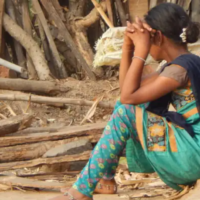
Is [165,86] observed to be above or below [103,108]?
above

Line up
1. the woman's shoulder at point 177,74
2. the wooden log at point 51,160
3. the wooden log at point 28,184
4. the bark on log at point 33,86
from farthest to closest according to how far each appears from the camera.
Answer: the bark on log at point 33,86, the wooden log at point 51,160, the wooden log at point 28,184, the woman's shoulder at point 177,74

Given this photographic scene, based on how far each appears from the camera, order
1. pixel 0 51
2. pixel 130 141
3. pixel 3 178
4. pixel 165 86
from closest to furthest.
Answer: pixel 165 86 → pixel 130 141 → pixel 3 178 → pixel 0 51

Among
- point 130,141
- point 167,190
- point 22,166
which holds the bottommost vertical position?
point 22,166

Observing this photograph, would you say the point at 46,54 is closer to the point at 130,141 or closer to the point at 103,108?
the point at 103,108

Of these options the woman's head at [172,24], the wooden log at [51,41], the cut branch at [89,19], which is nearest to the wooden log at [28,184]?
the woman's head at [172,24]

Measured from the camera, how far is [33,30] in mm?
7289

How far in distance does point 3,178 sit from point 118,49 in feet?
10.2

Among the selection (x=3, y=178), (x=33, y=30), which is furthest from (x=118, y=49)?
Answer: (x=3, y=178)

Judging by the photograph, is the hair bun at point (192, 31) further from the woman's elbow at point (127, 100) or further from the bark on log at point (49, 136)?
the bark on log at point (49, 136)

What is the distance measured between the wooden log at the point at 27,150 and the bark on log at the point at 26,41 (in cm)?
281

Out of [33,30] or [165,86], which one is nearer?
[165,86]

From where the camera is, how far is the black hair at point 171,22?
2342mm

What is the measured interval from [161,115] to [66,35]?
4.60 meters

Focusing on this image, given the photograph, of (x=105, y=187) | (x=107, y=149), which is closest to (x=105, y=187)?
(x=105, y=187)
